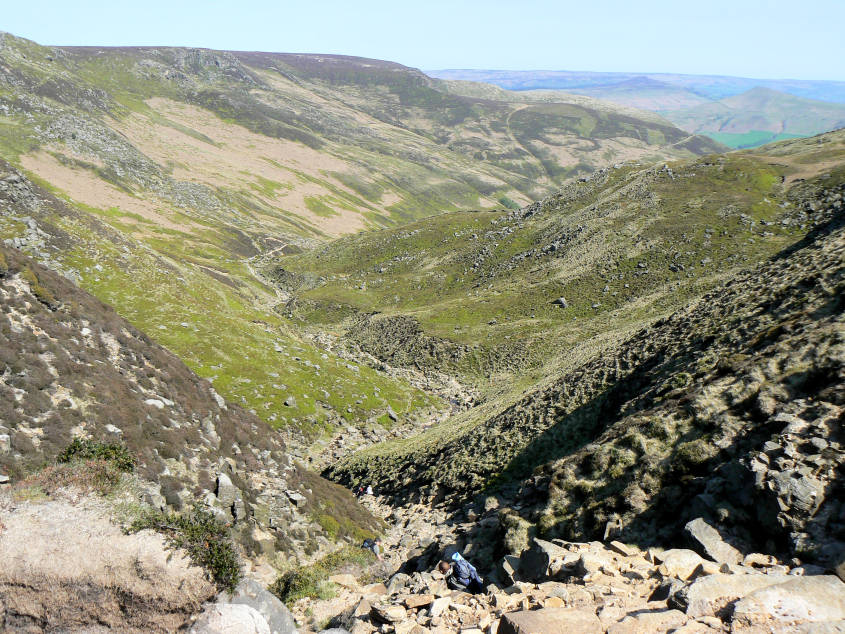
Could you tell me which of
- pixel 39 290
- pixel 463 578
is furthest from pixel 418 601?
pixel 39 290

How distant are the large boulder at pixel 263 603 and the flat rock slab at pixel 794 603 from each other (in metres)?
12.5

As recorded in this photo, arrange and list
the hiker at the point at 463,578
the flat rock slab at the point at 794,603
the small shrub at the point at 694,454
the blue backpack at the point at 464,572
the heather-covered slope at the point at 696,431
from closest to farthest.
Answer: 1. the flat rock slab at the point at 794,603
2. the heather-covered slope at the point at 696,431
3. the hiker at the point at 463,578
4. the blue backpack at the point at 464,572
5. the small shrub at the point at 694,454

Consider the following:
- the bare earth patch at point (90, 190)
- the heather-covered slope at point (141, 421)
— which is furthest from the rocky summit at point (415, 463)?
the bare earth patch at point (90, 190)

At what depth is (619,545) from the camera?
16547 mm

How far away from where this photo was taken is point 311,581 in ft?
68.7

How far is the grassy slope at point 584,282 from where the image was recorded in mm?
42794

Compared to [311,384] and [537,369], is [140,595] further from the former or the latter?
[537,369]

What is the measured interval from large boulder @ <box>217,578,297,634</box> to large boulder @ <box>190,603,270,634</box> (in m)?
0.31

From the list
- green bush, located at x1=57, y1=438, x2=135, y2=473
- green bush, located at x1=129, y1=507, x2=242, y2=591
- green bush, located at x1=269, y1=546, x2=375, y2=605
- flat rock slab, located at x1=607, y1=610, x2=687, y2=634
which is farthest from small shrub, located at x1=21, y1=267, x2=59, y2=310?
flat rock slab, located at x1=607, y1=610, x2=687, y2=634

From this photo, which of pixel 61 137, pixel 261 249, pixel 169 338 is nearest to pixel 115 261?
pixel 169 338

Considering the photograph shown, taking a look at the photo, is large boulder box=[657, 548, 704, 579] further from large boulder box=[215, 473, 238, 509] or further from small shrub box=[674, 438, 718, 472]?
large boulder box=[215, 473, 238, 509]

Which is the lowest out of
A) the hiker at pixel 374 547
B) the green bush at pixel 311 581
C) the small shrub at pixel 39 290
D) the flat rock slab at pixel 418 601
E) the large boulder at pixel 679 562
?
the hiker at pixel 374 547

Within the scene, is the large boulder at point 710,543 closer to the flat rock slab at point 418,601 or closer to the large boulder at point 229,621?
the flat rock slab at point 418,601

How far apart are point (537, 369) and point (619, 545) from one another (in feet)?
170
